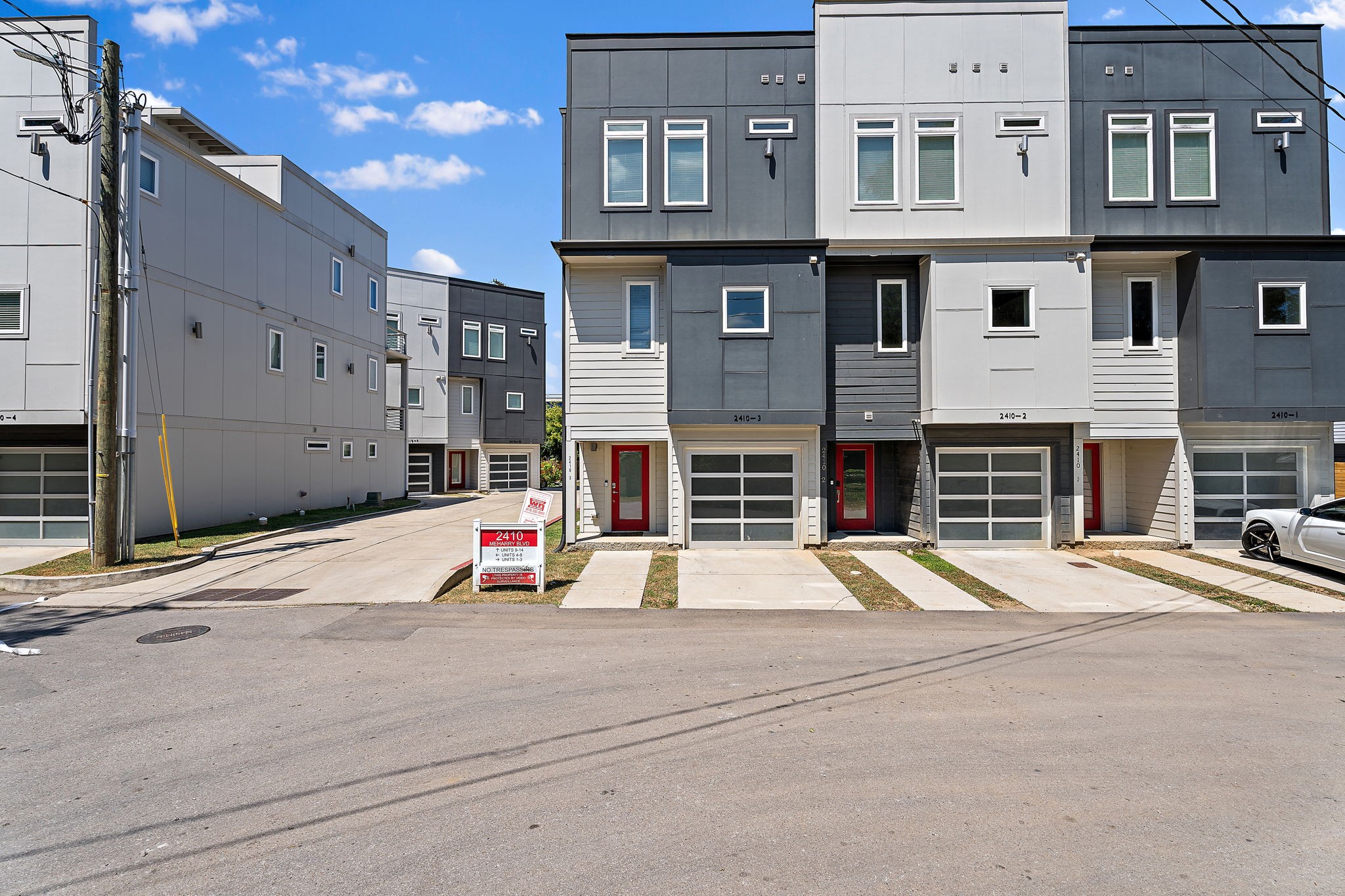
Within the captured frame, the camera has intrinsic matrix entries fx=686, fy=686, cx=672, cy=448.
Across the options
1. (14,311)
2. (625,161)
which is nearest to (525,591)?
(625,161)

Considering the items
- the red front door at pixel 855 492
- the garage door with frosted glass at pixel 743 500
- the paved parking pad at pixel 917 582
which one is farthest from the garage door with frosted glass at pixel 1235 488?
the garage door with frosted glass at pixel 743 500

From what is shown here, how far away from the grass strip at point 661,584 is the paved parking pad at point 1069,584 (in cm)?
522

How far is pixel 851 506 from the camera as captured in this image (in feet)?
53.3

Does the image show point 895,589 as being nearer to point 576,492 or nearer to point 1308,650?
point 1308,650

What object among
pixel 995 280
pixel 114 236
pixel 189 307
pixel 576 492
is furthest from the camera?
pixel 189 307

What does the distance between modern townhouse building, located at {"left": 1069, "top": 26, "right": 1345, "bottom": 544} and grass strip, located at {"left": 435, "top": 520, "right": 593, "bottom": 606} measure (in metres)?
11.4

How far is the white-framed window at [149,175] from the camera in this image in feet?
49.8

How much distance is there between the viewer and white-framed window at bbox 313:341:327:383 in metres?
22.8

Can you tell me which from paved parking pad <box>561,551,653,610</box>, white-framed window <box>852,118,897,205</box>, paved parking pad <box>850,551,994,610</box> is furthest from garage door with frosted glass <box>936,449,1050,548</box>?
paved parking pad <box>561,551,653,610</box>

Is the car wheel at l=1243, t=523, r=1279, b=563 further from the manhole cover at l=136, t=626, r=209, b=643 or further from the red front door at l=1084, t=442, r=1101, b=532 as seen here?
the manhole cover at l=136, t=626, r=209, b=643

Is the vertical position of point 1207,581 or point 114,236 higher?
point 114,236

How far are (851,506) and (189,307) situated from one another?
1679 centimetres

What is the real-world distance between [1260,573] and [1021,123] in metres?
9.66

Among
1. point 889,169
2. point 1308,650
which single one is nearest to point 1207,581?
point 1308,650
